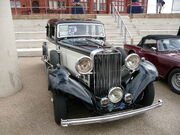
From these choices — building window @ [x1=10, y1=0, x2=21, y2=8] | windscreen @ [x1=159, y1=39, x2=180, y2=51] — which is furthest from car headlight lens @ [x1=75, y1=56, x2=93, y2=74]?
building window @ [x1=10, y1=0, x2=21, y2=8]

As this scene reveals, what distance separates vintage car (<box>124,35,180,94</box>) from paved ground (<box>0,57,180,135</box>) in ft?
1.36

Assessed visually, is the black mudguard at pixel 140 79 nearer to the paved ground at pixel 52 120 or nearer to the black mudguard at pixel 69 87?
the paved ground at pixel 52 120

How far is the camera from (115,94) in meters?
2.73

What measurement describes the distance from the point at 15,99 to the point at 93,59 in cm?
230

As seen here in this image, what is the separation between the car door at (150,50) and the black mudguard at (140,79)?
164 centimetres

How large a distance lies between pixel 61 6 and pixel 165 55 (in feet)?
34.1

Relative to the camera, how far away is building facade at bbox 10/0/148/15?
40.9ft

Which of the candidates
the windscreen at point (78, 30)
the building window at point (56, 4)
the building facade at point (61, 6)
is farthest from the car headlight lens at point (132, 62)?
the building window at point (56, 4)

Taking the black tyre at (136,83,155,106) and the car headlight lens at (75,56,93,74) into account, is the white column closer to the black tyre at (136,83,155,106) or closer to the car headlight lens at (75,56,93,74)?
the car headlight lens at (75,56,93,74)

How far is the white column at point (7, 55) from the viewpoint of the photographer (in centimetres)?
369

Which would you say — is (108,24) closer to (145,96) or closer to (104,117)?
(145,96)

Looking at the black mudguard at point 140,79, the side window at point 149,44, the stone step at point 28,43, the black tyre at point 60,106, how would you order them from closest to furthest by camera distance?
the black tyre at point 60,106, the black mudguard at point 140,79, the side window at point 149,44, the stone step at point 28,43

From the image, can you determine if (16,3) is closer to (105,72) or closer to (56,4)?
(56,4)

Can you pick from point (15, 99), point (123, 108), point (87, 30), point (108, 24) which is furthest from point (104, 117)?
point (108, 24)
